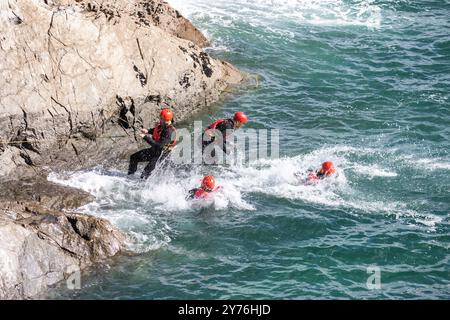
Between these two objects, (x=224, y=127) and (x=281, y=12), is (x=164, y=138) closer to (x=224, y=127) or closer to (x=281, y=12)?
(x=224, y=127)

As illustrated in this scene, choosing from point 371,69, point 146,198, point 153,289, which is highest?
point 371,69

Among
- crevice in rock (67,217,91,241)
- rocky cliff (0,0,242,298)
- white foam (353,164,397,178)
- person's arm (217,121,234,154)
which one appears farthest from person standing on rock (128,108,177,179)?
white foam (353,164,397,178)

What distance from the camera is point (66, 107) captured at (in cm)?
1619

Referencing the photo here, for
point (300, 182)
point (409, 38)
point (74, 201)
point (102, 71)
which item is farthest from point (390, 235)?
point (409, 38)

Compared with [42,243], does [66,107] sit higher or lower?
higher

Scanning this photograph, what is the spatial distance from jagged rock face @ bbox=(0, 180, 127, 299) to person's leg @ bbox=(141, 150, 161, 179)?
8.68 feet

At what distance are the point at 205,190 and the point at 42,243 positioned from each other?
437cm

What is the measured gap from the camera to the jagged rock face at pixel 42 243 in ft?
39.5

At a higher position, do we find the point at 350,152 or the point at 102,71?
the point at 102,71

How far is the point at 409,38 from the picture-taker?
25.5 metres

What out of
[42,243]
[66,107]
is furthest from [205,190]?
[42,243]
